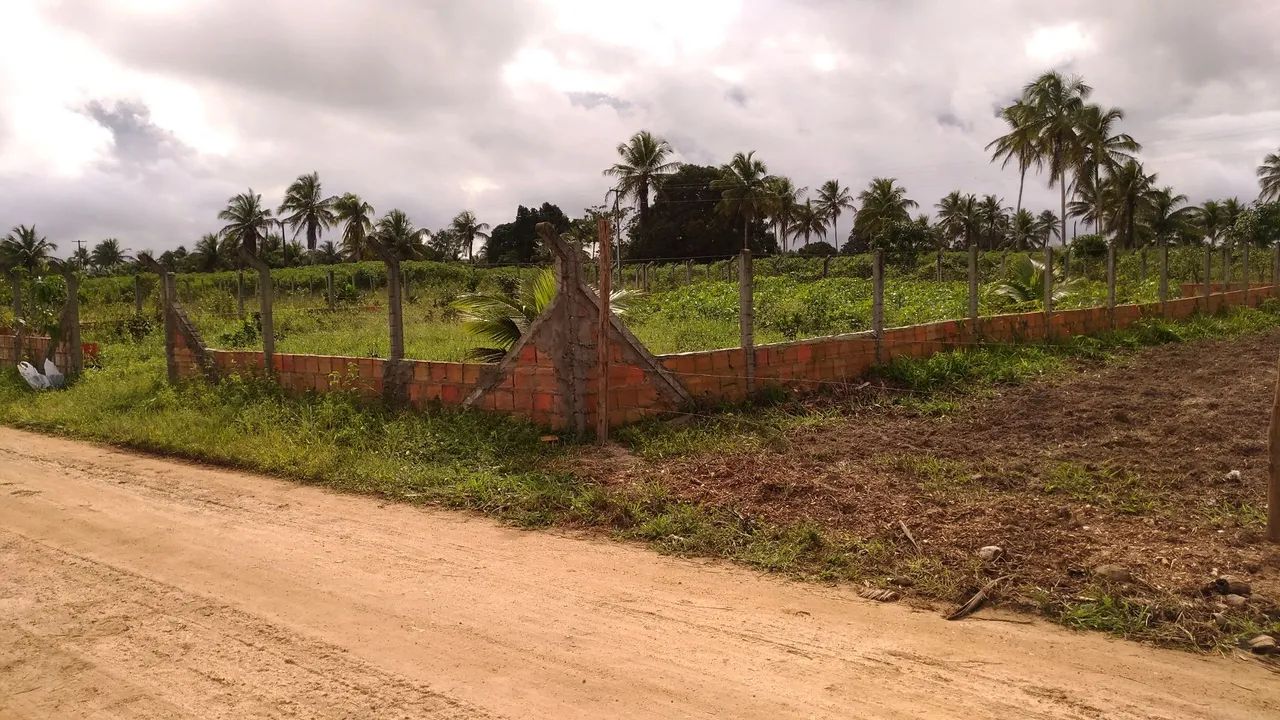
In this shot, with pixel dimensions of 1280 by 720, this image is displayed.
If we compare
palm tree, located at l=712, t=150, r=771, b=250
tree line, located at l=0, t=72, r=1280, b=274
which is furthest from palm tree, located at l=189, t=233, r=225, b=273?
palm tree, located at l=712, t=150, r=771, b=250

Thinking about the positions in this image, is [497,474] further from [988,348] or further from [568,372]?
[988,348]

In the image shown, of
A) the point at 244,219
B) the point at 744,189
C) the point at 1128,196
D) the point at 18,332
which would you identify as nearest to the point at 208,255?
the point at 244,219

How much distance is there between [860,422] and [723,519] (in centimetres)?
300

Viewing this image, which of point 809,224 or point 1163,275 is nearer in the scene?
point 1163,275

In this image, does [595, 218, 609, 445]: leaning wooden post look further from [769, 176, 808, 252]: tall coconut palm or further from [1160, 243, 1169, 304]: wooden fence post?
[769, 176, 808, 252]: tall coconut palm

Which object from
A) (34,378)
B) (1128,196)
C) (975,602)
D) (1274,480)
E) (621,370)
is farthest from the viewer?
(1128,196)

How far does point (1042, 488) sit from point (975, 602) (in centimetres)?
198

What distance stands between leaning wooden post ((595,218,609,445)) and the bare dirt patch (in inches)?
27.4

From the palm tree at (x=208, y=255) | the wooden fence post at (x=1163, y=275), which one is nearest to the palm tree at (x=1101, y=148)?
the wooden fence post at (x=1163, y=275)

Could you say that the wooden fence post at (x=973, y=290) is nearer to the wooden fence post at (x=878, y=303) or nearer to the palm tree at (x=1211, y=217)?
the wooden fence post at (x=878, y=303)

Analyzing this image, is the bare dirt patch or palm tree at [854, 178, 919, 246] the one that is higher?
palm tree at [854, 178, 919, 246]

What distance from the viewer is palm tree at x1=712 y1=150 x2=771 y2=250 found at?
49406 mm

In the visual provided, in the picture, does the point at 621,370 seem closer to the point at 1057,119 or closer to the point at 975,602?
the point at 975,602

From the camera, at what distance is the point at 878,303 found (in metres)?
9.12
